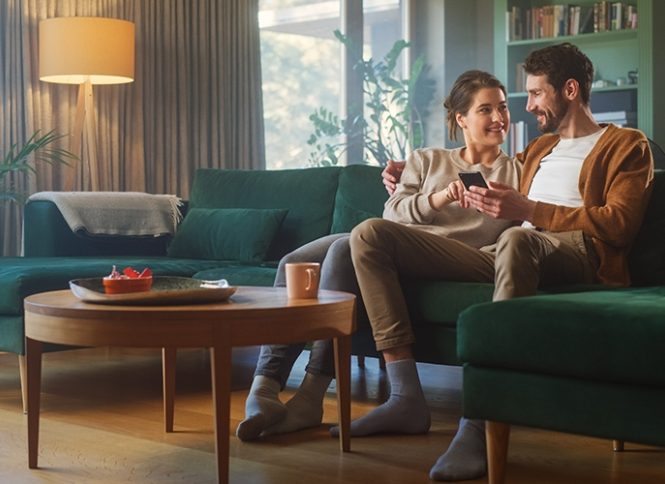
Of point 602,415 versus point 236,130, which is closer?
point 602,415

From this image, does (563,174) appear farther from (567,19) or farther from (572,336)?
(567,19)

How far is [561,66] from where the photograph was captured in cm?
294

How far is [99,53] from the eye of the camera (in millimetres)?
4840

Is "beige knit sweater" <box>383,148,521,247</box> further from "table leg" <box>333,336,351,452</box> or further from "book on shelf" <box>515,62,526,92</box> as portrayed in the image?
"book on shelf" <box>515,62,526,92</box>

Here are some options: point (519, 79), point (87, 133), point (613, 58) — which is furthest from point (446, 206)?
point (519, 79)

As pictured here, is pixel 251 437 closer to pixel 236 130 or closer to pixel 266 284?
pixel 266 284

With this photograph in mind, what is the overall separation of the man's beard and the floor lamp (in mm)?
2497

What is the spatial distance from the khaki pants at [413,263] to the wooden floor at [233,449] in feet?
1.02

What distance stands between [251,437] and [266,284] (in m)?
0.82

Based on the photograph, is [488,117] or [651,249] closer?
[651,249]

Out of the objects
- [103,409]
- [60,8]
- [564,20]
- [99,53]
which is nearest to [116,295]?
[103,409]

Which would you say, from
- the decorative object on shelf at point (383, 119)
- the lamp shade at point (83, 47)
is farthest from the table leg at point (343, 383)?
the decorative object on shelf at point (383, 119)

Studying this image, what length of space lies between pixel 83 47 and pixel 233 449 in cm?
271

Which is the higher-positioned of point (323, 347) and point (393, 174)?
point (393, 174)
